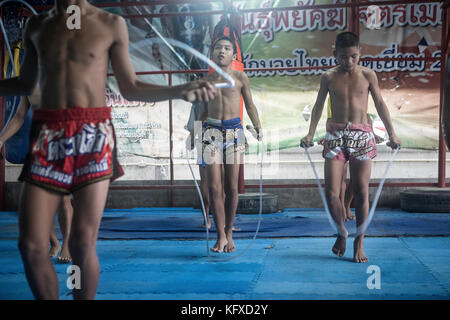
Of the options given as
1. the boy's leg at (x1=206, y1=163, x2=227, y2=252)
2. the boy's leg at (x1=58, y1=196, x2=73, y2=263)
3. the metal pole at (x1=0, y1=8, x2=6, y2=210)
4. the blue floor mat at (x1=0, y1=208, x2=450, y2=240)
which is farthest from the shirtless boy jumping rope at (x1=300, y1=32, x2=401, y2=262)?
the metal pole at (x1=0, y1=8, x2=6, y2=210)

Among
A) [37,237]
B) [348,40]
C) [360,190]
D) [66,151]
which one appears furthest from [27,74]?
[360,190]

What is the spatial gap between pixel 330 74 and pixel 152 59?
469cm

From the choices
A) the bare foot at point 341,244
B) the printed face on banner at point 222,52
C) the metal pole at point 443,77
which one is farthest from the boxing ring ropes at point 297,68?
the bare foot at point 341,244

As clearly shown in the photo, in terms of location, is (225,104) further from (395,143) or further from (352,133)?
(395,143)

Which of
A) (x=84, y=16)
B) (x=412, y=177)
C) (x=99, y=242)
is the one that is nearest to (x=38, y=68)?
(x=84, y=16)

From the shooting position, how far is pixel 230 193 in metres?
4.28

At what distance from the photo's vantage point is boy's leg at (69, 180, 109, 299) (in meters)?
1.98

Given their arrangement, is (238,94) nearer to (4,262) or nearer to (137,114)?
(4,262)

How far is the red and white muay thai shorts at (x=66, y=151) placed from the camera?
1.95 meters

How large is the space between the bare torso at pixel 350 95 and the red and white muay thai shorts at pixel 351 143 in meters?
0.06

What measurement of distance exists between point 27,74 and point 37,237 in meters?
0.75

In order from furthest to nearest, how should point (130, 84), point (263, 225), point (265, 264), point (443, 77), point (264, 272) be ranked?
1. point (443, 77)
2. point (263, 225)
3. point (265, 264)
4. point (264, 272)
5. point (130, 84)

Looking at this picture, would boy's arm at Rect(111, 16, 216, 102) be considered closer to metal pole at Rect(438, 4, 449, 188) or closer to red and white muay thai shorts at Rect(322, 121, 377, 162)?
red and white muay thai shorts at Rect(322, 121, 377, 162)

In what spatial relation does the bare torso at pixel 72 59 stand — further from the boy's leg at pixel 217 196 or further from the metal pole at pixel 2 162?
the metal pole at pixel 2 162
